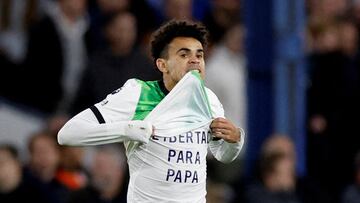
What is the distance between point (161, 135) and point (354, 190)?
14.7 feet

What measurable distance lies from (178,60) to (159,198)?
0.76 meters

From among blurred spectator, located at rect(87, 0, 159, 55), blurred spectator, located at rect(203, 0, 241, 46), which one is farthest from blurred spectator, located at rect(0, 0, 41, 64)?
blurred spectator, located at rect(203, 0, 241, 46)

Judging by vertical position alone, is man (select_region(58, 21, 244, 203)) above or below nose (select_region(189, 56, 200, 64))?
below

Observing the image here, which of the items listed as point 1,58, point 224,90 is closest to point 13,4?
point 1,58

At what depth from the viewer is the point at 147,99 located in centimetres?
780

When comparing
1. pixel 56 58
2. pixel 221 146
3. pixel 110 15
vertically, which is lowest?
pixel 221 146

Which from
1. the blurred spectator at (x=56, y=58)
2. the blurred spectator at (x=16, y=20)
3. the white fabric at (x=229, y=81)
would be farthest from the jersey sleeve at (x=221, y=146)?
the blurred spectator at (x=16, y=20)

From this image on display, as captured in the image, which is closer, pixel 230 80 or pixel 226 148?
pixel 226 148

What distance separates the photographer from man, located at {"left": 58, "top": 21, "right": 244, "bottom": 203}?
7.67m

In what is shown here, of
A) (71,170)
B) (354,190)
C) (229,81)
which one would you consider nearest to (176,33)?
(71,170)

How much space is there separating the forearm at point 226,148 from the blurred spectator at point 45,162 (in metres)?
3.29

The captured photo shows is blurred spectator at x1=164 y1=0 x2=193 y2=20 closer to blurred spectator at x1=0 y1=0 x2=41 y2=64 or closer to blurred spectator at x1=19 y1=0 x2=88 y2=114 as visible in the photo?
blurred spectator at x1=19 y1=0 x2=88 y2=114

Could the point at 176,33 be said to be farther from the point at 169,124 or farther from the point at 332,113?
the point at 332,113

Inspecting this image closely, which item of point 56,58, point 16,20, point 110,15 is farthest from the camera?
point 16,20
